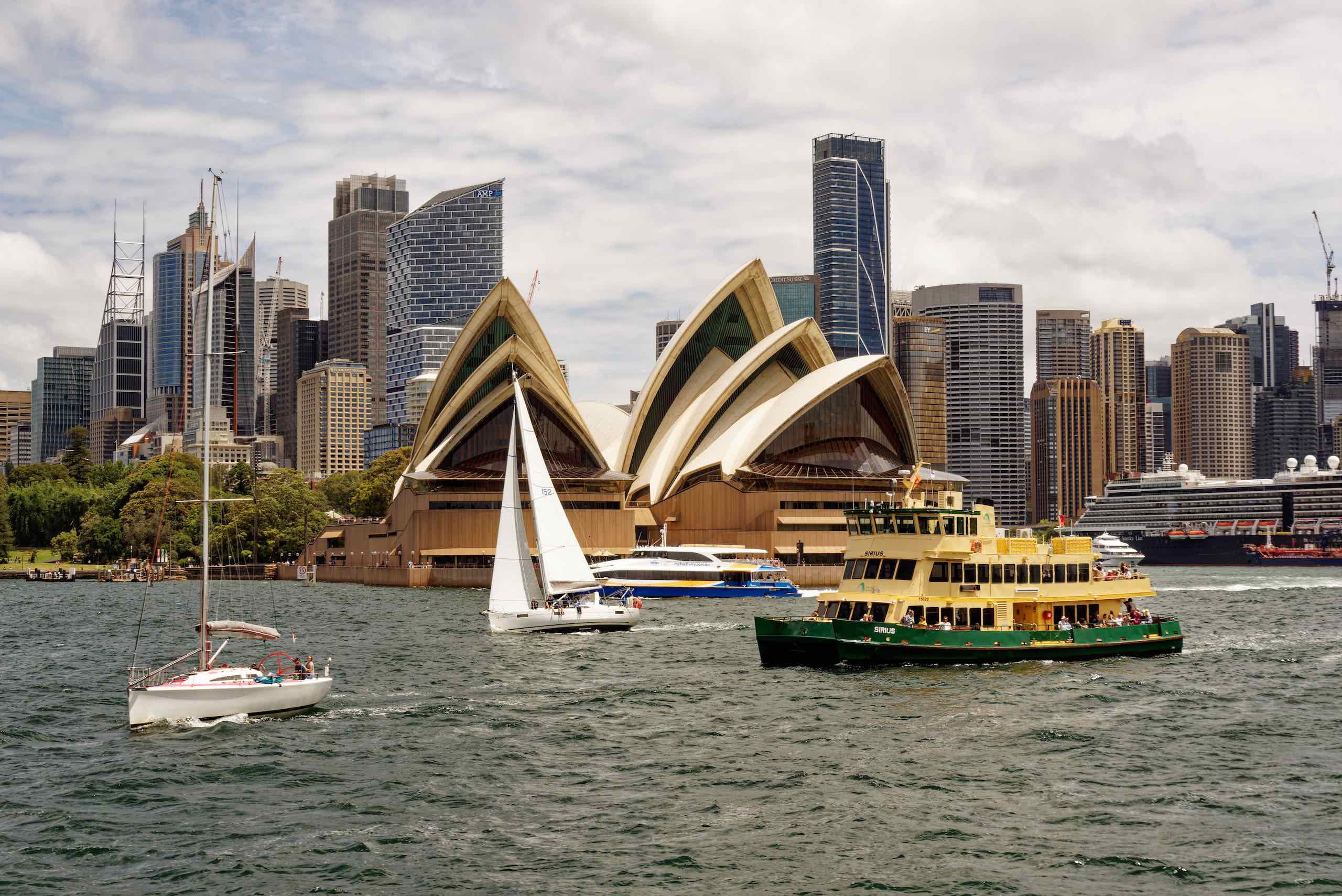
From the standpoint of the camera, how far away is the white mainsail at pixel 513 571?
56.2 m

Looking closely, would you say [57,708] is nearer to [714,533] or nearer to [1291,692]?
[1291,692]

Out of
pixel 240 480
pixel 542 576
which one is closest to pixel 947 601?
pixel 542 576

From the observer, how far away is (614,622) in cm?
5688

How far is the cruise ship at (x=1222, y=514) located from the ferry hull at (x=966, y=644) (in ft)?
411

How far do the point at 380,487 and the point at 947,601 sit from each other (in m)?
106

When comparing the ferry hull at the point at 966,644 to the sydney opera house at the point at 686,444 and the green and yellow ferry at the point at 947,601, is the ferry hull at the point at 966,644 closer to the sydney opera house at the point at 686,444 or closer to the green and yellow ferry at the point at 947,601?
the green and yellow ferry at the point at 947,601

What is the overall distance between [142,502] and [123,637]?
82.5m

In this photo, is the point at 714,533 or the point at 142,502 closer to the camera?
the point at 714,533

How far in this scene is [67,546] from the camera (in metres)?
142

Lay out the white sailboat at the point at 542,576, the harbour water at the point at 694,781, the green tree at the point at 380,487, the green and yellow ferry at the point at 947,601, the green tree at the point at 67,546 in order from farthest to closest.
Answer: the green tree at the point at 380,487 < the green tree at the point at 67,546 < the white sailboat at the point at 542,576 < the green and yellow ferry at the point at 947,601 < the harbour water at the point at 694,781

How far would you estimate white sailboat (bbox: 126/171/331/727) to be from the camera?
31469 millimetres

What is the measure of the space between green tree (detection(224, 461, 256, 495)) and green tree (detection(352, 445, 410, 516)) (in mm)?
14170

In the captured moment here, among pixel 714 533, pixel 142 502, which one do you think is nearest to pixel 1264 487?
pixel 714 533

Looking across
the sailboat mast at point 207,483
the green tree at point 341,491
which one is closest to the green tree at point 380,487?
the green tree at point 341,491
